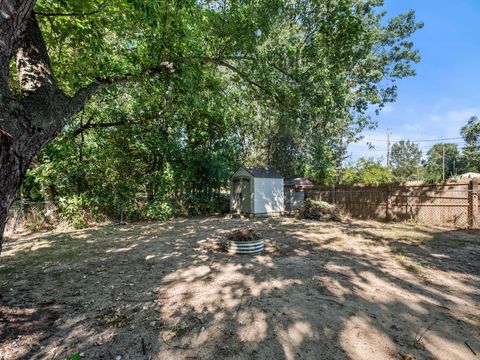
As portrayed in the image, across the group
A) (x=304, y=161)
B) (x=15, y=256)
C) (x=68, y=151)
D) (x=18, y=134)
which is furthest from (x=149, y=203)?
(x=304, y=161)

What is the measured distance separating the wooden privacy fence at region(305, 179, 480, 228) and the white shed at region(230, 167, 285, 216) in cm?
256

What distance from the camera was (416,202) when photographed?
8562 millimetres

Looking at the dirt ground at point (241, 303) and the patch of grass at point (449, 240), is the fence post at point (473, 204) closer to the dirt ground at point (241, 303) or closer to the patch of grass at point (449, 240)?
the patch of grass at point (449, 240)

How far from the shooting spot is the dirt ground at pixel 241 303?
1.95 meters

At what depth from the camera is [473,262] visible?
430 centimetres

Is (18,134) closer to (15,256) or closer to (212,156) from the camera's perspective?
(15,256)

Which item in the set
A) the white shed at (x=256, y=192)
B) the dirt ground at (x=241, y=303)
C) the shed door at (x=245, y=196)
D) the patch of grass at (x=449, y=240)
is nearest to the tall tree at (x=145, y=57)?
the dirt ground at (x=241, y=303)

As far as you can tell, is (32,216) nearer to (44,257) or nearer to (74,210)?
(74,210)

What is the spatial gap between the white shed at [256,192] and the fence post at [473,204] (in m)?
6.81

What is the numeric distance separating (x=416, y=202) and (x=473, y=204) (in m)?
1.50

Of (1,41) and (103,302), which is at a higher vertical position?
(1,41)

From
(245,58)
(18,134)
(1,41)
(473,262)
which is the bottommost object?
(473,262)

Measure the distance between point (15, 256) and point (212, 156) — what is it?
26.5ft

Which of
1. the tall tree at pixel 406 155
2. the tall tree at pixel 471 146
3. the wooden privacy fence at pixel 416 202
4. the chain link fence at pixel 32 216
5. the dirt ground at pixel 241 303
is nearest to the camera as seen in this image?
the dirt ground at pixel 241 303
